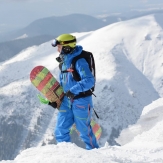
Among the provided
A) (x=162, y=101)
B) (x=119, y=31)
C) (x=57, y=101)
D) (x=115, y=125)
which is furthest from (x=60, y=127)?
(x=119, y=31)

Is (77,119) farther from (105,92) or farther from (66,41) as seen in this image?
(105,92)

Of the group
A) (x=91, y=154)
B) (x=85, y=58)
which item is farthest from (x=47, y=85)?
(x=91, y=154)

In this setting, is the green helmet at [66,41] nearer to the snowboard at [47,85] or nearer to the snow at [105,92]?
the snowboard at [47,85]

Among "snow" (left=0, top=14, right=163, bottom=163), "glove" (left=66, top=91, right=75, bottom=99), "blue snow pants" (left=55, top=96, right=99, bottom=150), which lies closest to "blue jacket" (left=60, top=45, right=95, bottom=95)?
"glove" (left=66, top=91, right=75, bottom=99)

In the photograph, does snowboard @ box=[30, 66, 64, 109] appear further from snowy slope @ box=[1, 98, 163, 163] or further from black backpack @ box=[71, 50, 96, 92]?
snowy slope @ box=[1, 98, 163, 163]

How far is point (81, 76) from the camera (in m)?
8.79

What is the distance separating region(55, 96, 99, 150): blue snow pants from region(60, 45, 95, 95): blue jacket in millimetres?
498

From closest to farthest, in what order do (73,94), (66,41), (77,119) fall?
(66,41) < (73,94) < (77,119)

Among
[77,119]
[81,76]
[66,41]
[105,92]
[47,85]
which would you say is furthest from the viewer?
[105,92]

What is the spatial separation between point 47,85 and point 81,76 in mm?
2135

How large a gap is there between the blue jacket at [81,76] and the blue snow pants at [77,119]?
1.64ft

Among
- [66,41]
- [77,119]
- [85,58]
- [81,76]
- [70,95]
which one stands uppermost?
[66,41]

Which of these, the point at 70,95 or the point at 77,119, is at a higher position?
the point at 70,95

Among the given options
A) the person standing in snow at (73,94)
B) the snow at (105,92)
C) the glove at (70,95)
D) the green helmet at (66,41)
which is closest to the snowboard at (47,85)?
the person standing in snow at (73,94)
